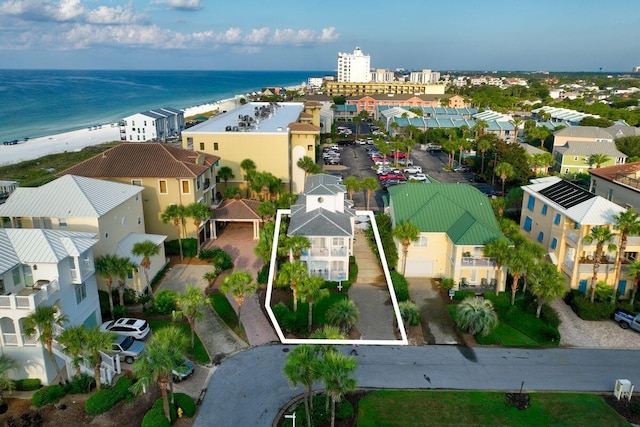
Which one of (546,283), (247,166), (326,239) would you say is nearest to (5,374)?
(326,239)

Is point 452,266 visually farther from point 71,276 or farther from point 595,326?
point 71,276

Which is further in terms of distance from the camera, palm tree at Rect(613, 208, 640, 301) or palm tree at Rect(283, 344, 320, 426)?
palm tree at Rect(613, 208, 640, 301)

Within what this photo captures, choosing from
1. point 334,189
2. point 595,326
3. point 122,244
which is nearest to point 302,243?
point 334,189

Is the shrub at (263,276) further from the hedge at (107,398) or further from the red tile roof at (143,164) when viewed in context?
the hedge at (107,398)

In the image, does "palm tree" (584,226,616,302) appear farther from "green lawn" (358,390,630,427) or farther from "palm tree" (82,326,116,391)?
"palm tree" (82,326,116,391)

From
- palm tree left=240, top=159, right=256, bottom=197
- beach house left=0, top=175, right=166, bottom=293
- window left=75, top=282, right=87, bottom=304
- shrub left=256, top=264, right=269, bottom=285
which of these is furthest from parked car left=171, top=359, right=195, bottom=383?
palm tree left=240, top=159, right=256, bottom=197

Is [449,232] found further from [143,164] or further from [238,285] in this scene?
[143,164]

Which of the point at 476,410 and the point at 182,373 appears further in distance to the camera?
the point at 182,373
